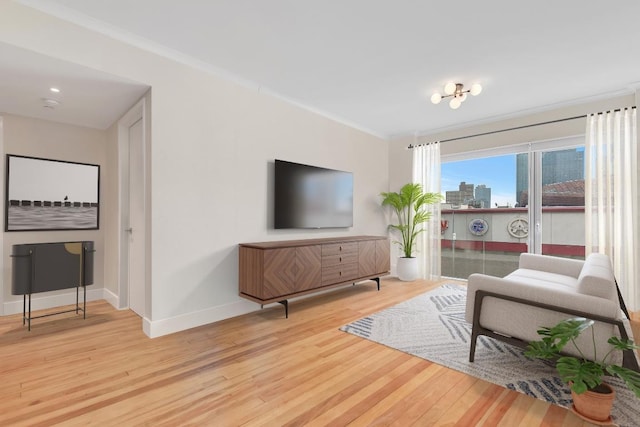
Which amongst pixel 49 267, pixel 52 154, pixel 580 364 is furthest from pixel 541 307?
pixel 52 154

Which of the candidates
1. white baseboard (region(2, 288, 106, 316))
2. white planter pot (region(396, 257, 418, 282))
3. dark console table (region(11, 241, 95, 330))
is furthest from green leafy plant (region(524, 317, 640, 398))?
white baseboard (region(2, 288, 106, 316))

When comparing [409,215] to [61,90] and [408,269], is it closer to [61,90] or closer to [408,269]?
[408,269]

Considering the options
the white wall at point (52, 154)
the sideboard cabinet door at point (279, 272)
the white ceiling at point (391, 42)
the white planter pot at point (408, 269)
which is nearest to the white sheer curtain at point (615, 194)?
the white ceiling at point (391, 42)

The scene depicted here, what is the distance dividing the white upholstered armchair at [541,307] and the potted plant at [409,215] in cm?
259

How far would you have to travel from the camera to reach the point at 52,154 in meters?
3.53

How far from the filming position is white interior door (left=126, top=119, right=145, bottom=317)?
321 cm

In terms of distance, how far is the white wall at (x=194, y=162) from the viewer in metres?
2.37

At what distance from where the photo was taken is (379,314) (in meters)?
3.34

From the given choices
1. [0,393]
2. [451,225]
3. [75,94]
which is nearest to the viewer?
[0,393]

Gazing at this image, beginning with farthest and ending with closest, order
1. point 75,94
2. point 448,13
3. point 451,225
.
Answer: point 451,225 < point 75,94 < point 448,13

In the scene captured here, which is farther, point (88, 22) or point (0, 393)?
point (88, 22)

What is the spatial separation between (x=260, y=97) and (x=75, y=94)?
176 centimetres

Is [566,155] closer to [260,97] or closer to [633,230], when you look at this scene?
[633,230]

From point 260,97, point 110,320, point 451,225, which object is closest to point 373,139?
point 451,225
